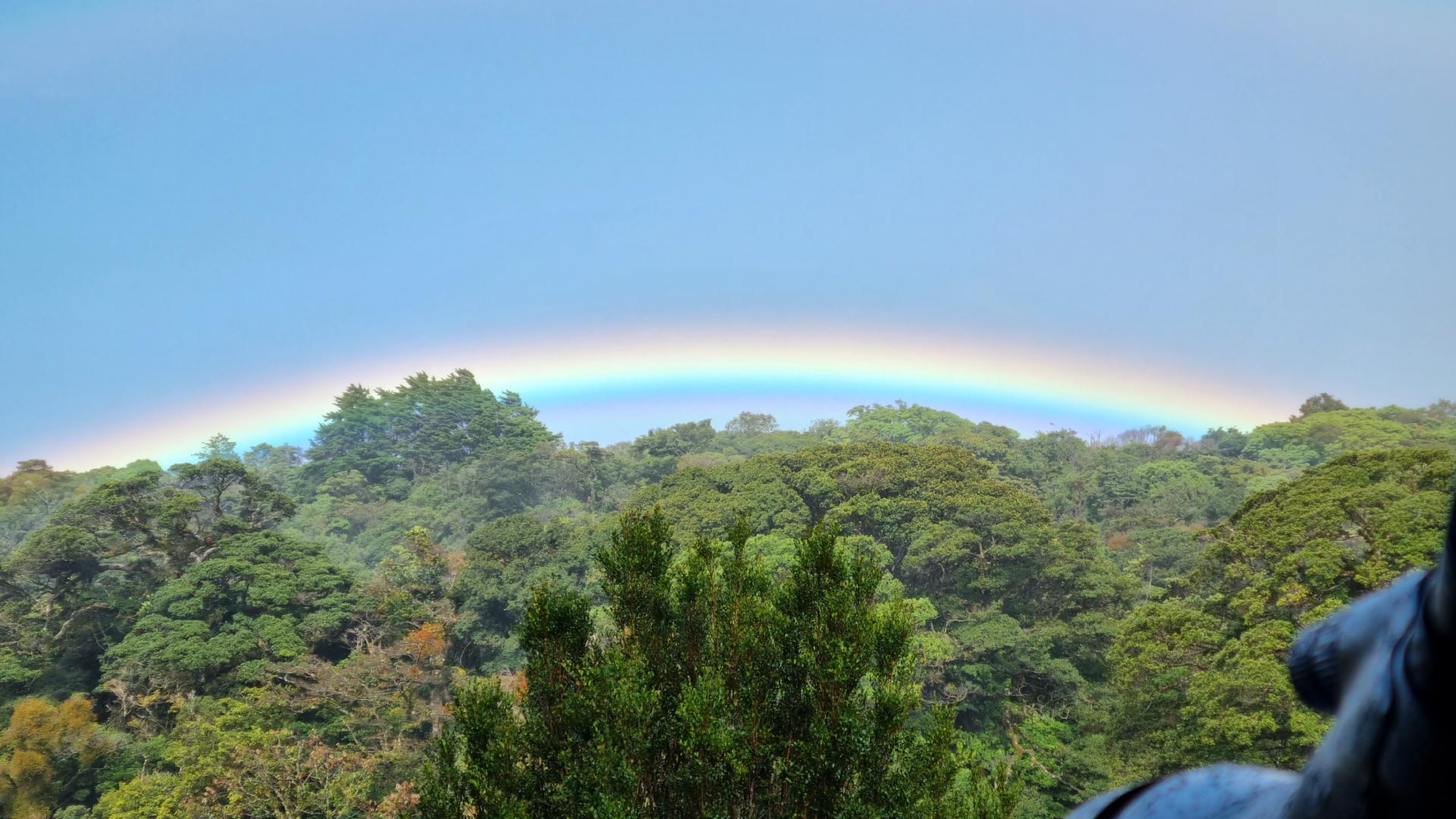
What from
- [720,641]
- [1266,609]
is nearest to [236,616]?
[720,641]

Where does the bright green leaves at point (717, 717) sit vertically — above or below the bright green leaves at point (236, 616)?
above

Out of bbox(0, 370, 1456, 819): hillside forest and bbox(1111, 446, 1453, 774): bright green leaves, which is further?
bbox(1111, 446, 1453, 774): bright green leaves

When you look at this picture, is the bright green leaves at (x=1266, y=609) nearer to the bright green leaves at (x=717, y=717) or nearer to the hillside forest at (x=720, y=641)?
the hillside forest at (x=720, y=641)

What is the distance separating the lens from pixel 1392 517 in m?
7.86

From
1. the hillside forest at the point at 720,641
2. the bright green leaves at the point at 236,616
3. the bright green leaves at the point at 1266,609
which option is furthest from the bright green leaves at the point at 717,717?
the bright green leaves at the point at 236,616

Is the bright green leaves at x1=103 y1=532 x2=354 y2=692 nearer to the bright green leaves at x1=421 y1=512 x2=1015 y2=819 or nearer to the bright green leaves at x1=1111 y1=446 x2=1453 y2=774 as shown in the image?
the bright green leaves at x1=421 y1=512 x2=1015 y2=819

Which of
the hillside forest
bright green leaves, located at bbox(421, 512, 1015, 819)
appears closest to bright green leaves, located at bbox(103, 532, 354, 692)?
the hillside forest

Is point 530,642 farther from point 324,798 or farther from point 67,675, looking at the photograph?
point 67,675

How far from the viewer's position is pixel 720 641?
4496mm

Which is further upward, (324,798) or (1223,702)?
(1223,702)

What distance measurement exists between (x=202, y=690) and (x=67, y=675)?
3.70m

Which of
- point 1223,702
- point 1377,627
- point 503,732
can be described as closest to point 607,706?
point 503,732

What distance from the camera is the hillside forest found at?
3912 millimetres

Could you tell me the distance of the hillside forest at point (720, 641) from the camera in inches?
154
